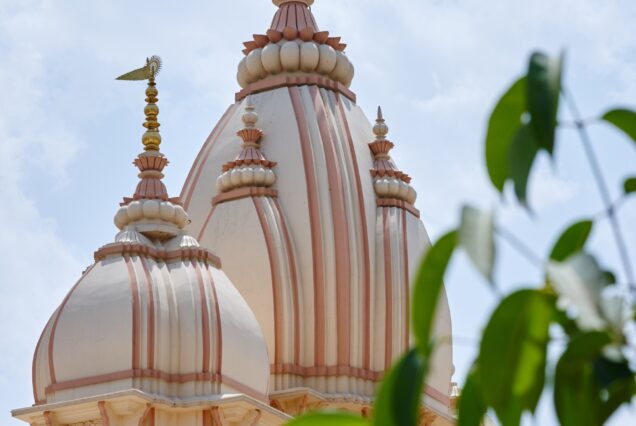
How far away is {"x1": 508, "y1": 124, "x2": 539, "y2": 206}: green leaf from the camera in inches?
81.2

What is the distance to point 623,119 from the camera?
217 centimetres

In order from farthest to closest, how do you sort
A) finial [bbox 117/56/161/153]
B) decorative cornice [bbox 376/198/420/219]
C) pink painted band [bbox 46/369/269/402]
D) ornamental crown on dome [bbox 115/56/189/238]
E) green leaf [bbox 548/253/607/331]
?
1. decorative cornice [bbox 376/198/420/219]
2. finial [bbox 117/56/161/153]
3. ornamental crown on dome [bbox 115/56/189/238]
4. pink painted band [bbox 46/369/269/402]
5. green leaf [bbox 548/253/607/331]

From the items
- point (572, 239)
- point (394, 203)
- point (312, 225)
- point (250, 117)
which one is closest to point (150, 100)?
point (250, 117)

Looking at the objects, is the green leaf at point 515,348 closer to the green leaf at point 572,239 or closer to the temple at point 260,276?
the green leaf at point 572,239

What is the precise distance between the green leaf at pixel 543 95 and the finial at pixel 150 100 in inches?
734

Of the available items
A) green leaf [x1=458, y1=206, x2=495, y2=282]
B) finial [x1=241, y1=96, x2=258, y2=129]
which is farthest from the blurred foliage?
finial [x1=241, y1=96, x2=258, y2=129]

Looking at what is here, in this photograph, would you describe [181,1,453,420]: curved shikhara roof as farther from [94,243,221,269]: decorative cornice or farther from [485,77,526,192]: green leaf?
[485,77,526,192]: green leaf

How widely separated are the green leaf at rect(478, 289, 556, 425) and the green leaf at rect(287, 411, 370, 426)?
183 mm

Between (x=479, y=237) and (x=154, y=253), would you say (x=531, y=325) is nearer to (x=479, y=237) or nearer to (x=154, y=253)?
(x=479, y=237)

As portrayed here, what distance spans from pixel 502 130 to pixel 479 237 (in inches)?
12.0

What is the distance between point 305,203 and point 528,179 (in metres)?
20.1

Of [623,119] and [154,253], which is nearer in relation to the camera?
[623,119]

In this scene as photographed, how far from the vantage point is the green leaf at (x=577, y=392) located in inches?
80.6

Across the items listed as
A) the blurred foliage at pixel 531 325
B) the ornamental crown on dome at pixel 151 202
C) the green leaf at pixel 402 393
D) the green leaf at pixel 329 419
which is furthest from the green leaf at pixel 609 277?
the ornamental crown on dome at pixel 151 202
